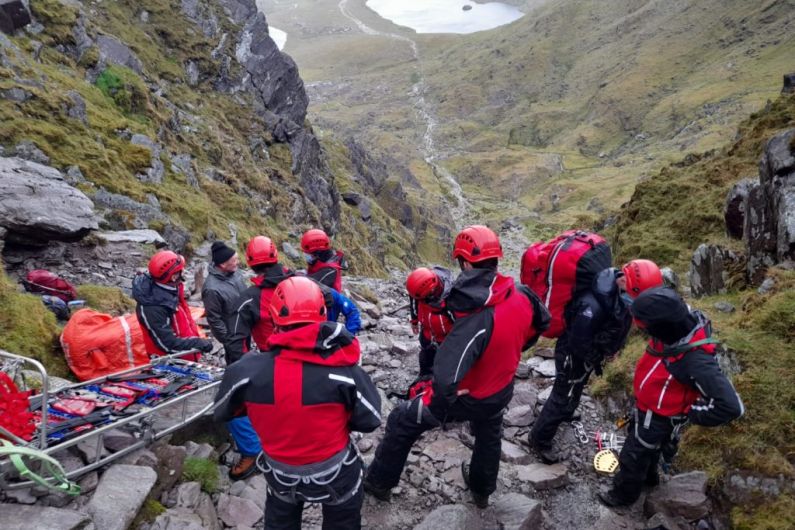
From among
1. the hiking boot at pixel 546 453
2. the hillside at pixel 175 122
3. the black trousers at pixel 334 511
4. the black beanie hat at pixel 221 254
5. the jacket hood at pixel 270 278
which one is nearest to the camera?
the black trousers at pixel 334 511

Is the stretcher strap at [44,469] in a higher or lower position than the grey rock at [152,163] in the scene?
lower

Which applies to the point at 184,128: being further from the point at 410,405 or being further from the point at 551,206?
the point at 551,206

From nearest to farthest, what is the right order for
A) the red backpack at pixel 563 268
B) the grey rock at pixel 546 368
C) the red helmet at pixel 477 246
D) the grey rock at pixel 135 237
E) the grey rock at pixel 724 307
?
the red helmet at pixel 477 246 < the red backpack at pixel 563 268 < the grey rock at pixel 724 307 < the grey rock at pixel 546 368 < the grey rock at pixel 135 237

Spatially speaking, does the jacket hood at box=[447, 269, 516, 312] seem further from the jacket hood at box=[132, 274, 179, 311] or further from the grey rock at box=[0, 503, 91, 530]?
the jacket hood at box=[132, 274, 179, 311]

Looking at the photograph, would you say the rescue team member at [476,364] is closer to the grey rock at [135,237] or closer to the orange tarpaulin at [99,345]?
the orange tarpaulin at [99,345]

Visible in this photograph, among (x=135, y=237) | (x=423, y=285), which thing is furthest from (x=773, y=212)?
(x=135, y=237)

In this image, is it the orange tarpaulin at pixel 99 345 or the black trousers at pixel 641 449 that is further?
the orange tarpaulin at pixel 99 345

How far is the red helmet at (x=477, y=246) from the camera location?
518cm

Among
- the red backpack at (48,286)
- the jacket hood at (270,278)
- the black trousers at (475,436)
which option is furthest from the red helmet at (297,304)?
the red backpack at (48,286)

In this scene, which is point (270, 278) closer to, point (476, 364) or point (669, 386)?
point (476, 364)

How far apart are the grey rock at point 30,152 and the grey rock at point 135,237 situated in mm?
2946

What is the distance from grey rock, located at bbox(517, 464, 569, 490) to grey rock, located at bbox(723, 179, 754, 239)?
8029 mm

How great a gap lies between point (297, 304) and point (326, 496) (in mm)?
1894

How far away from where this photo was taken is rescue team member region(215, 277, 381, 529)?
407 cm
